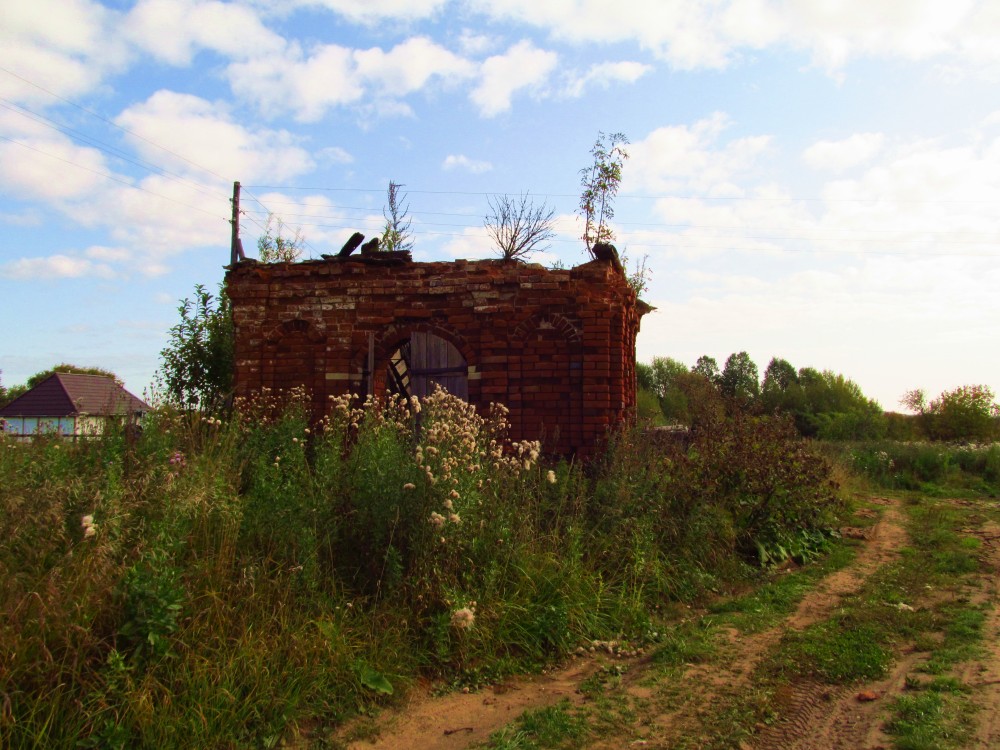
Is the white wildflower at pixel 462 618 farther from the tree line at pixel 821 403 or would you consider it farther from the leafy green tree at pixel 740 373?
the leafy green tree at pixel 740 373

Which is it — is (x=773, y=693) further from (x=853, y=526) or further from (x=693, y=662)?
(x=853, y=526)

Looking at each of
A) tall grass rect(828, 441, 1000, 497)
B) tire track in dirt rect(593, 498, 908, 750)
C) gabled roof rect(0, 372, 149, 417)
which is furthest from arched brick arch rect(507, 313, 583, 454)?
gabled roof rect(0, 372, 149, 417)

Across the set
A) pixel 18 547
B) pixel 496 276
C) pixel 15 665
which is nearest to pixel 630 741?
Answer: pixel 15 665

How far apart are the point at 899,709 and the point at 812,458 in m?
5.49

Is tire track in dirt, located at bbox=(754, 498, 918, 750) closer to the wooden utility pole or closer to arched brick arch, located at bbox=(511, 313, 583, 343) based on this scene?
arched brick arch, located at bbox=(511, 313, 583, 343)

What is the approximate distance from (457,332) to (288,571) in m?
5.30

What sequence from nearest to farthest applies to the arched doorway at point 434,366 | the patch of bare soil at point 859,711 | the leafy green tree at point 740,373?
1. the patch of bare soil at point 859,711
2. the arched doorway at point 434,366
3. the leafy green tree at point 740,373

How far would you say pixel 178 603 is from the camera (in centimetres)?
382

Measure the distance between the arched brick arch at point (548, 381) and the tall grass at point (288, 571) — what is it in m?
1.64

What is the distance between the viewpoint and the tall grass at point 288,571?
357 centimetres

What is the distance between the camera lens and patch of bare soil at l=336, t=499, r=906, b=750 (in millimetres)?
3926

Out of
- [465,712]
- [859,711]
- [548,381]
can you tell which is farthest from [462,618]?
[548,381]

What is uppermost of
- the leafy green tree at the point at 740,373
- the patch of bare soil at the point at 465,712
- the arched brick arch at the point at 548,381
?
the leafy green tree at the point at 740,373

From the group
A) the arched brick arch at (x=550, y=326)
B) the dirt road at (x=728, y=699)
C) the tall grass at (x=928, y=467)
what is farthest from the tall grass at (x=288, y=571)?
the tall grass at (x=928, y=467)
